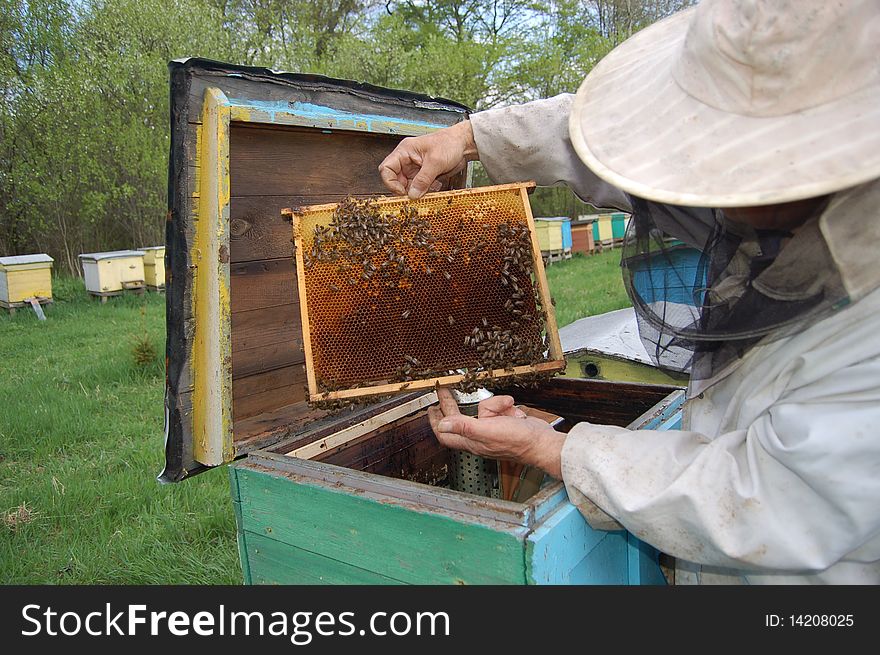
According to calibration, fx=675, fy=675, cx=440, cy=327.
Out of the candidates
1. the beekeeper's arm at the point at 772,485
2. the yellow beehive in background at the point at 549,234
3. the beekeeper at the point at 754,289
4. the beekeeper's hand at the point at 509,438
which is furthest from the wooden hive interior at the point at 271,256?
the yellow beehive in background at the point at 549,234

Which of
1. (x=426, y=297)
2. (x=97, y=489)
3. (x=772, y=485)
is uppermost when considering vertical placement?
(x=426, y=297)

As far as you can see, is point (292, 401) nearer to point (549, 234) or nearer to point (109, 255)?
point (109, 255)

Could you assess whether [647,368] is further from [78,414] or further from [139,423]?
[78,414]

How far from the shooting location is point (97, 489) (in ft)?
14.3

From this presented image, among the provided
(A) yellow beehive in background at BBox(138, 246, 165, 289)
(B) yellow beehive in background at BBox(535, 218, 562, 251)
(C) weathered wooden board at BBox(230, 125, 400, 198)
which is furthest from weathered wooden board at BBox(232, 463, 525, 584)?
(B) yellow beehive in background at BBox(535, 218, 562, 251)

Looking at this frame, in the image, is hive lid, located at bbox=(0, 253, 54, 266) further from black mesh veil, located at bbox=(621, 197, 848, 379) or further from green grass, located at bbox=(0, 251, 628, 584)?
black mesh veil, located at bbox=(621, 197, 848, 379)

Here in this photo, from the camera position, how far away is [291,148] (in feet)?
7.45

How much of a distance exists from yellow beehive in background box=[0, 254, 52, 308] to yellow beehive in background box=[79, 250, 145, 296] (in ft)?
2.78

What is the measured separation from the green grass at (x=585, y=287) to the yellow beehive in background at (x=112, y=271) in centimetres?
762

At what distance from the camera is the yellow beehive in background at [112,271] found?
11992 millimetres

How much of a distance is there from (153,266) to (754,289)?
1301 centimetres

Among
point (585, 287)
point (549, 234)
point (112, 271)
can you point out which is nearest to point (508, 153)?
point (585, 287)

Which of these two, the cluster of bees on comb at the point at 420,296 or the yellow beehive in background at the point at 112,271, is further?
the yellow beehive in background at the point at 112,271

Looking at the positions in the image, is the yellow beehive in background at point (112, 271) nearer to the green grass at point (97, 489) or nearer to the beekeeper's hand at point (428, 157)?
the green grass at point (97, 489)
